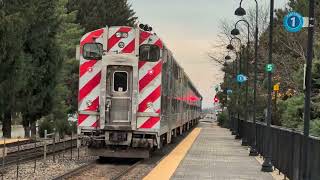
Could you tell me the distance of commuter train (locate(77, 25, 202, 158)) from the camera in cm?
1870

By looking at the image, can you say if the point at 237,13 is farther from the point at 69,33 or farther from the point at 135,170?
the point at 69,33

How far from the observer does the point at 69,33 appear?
1758 inches

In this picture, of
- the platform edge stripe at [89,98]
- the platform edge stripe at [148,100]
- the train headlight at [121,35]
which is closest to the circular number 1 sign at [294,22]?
the platform edge stripe at [148,100]

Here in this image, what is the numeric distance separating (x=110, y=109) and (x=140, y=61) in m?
1.69

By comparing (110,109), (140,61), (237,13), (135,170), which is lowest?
(135,170)

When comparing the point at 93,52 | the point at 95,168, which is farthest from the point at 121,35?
the point at 95,168

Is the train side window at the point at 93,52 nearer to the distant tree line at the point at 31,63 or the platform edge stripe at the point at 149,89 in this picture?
the platform edge stripe at the point at 149,89

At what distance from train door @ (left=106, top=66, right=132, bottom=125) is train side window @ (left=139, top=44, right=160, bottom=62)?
600mm

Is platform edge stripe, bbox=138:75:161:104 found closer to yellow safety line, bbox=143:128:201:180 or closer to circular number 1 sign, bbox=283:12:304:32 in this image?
yellow safety line, bbox=143:128:201:180

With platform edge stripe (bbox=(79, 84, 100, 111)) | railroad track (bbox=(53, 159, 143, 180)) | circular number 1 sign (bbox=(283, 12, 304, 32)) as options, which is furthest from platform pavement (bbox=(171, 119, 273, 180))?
circular number 1 sign (bbox=(283, 12, 304, 32))

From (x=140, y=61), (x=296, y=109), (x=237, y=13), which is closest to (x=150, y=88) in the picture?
(x=140, y=61)

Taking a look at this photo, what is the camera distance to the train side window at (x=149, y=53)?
1920 cm

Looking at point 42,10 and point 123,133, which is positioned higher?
point 42,10

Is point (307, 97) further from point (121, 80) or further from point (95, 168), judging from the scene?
point (121, 80)
